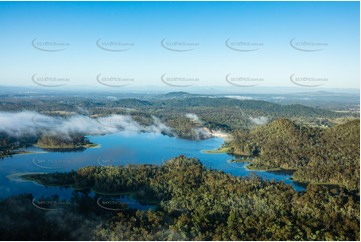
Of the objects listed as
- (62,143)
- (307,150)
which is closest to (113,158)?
(62,143)

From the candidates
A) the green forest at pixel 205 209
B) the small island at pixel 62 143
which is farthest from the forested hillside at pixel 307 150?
the small island at pixel 62 143

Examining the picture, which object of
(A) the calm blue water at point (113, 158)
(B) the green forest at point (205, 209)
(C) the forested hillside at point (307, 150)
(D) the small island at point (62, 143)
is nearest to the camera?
(B) the green forest at point (205, 209)

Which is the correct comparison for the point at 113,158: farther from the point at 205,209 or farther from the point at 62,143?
the point at 205,209

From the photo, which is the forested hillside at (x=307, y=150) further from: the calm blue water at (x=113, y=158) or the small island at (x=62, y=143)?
the small island at (x=62, y=143)

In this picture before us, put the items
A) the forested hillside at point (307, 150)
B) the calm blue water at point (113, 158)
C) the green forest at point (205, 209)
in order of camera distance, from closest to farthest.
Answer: the green forest at point (205, 209) < the calm blue water at point (113, 158) < the forested hillside at point (307, 150)

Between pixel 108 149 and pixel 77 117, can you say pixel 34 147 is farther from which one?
pixel 77 117

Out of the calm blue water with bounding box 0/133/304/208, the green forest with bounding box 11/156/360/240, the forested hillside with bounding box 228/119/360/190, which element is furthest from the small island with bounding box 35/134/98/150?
the forested hillside with bounding box 228/119/360/190

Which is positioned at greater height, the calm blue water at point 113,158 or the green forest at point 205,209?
the green forest at point 205,209

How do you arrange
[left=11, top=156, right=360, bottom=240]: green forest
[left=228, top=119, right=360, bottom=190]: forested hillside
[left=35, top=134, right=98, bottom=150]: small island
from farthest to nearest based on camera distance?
1. [left=35, top=134, right=98, bottom=150]: small island
2. [left=228, top=119, right=360, bottom=190]: forested hillside
3. [left=11, top=156, right=360, bottom=240]: green forest

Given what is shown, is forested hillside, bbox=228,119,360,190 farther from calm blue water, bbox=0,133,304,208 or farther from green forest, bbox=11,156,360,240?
green forest, bbox=11,156,360,240
